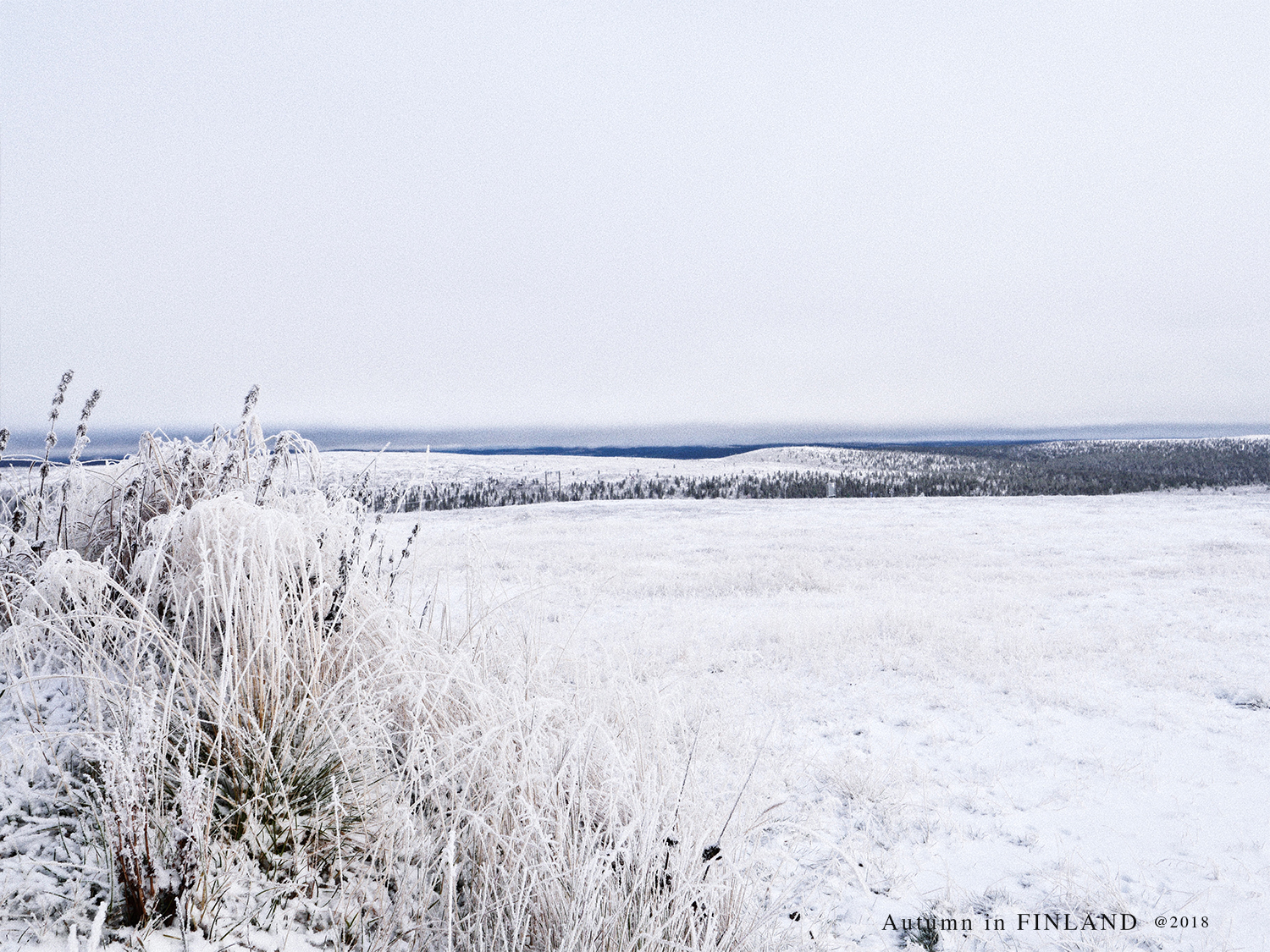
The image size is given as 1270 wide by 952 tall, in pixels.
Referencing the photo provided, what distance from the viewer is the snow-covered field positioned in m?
2.77

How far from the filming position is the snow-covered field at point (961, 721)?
277cm

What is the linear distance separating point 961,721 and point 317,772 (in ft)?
15.4

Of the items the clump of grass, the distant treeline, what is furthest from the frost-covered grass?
the distant treeline

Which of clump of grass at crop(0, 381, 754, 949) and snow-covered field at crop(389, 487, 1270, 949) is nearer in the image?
clump of grass at crop(0, 381, 754, 949)

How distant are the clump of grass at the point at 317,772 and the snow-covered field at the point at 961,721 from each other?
0.46m

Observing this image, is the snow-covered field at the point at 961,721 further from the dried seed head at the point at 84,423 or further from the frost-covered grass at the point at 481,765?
the dried seed head at the point at 84,423

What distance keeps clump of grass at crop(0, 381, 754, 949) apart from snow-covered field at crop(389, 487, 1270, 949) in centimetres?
46

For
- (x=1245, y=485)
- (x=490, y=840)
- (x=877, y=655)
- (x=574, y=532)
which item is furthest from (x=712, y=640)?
(x=1245, y=485)

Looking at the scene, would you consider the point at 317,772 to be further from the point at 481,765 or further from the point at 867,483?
the point at 867,483

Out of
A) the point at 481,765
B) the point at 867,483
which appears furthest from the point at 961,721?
the point at 867,483

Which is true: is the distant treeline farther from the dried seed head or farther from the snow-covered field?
the dried seed head

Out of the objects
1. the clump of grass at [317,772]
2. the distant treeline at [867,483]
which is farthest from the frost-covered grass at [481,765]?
the distant treeline at [867,483]

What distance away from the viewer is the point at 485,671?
2.84 meters

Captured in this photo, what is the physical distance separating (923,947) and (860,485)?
46835mm
